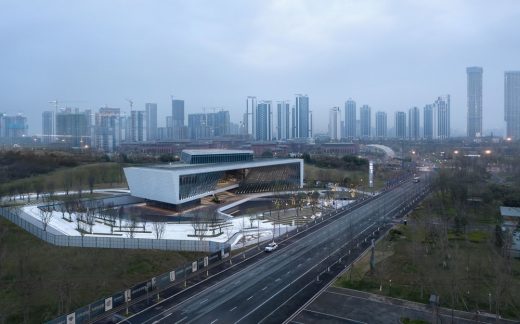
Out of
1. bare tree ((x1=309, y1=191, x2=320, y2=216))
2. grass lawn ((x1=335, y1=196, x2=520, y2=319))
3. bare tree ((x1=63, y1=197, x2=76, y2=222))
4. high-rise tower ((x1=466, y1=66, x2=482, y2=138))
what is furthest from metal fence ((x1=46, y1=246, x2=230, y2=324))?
high-rise tower ((x1=466, y1=66, x2=482, y2=138))

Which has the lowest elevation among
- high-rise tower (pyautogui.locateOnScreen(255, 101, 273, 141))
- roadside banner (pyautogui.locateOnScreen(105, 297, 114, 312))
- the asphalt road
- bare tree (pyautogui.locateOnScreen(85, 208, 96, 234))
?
the asphalt road

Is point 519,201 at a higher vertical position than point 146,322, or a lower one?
higher

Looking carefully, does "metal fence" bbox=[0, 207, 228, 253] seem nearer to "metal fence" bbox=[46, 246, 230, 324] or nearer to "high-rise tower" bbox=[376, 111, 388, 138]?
"metal fence" bbox=[46, 246, 230, 324]

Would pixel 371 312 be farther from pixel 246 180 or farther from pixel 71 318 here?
pixel 246 180

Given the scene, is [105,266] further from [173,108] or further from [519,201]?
[173,108]

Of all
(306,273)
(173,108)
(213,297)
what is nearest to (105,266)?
(213,297)

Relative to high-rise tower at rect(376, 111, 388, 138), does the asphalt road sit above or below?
below
